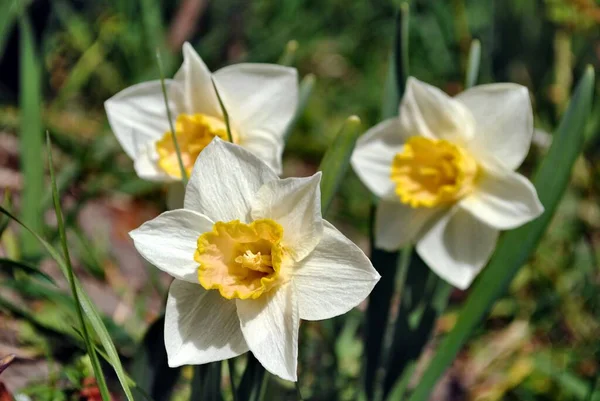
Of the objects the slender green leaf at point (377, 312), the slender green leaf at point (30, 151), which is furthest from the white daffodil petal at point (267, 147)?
the slender green leaf at point (30, 151)

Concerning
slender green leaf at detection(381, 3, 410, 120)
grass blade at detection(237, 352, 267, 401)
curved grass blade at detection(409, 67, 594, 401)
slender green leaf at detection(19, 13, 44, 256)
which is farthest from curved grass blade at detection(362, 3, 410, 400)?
slender green leaf at detection(19, 13, 44, 256)

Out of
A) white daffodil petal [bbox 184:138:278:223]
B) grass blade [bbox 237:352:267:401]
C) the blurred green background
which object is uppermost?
white daffodil petal [bbox 184:138:278:223]

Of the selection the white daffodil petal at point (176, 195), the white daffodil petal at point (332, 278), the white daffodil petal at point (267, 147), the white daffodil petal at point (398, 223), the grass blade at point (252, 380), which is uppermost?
the white daffodil petal at point (267, 147)

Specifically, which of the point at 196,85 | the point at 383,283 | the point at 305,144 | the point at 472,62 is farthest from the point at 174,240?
the point at 305,144

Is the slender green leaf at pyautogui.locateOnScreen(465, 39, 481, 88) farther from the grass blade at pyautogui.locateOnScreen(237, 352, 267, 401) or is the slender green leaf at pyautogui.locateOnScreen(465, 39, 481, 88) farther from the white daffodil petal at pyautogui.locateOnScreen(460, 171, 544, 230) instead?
the grass blade at pyautogui.locateOnScreen(237, 352, 267, 401)

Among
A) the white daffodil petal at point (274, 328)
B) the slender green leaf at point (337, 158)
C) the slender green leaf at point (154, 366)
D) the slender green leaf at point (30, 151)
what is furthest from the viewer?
the slender green leaf at point (30, 151)

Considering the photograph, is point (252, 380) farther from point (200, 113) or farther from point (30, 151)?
point (30, 151)

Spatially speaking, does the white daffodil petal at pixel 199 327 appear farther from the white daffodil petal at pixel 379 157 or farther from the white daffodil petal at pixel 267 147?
the white daffodil petal at pixel 379 157
